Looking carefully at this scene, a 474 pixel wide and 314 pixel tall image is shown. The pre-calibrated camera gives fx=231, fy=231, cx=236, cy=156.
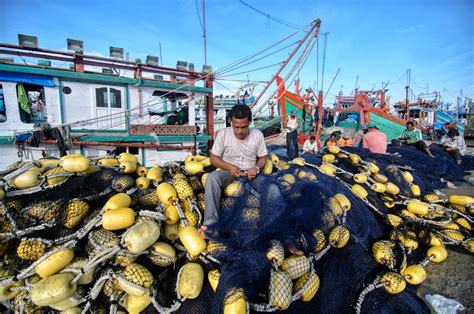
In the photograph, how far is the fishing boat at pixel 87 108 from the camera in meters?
7.57

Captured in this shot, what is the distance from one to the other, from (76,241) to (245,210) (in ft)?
5.04

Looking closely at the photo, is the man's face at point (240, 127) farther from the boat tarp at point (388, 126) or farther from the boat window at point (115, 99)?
the boat tarp at point (388, 126)

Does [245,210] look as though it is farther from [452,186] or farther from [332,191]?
[452,186]

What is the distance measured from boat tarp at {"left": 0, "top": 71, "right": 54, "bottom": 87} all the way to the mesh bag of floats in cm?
680

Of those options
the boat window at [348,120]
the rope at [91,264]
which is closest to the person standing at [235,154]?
the rope at [91,264]

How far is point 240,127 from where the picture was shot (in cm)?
289

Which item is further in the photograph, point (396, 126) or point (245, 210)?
point (396, 126)

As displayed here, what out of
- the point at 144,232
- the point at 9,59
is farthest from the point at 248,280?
the point at 9,59

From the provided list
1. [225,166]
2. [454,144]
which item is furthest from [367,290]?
[454,144]

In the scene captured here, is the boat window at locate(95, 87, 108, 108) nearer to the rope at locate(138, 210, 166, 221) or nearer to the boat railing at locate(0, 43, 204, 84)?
→ the boat railing at locate(0, 43, 204, 84)

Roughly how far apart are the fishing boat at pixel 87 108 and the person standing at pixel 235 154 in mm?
4755

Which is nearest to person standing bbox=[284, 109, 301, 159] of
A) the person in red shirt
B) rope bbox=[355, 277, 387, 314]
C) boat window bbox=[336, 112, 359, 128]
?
the person in red shirt

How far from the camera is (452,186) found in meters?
6.37

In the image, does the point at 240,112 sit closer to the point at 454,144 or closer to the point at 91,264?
the point at 91,264
